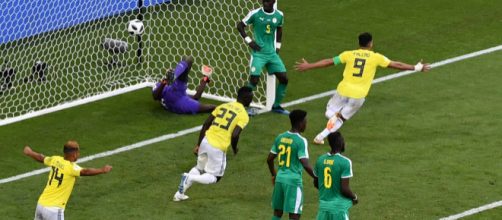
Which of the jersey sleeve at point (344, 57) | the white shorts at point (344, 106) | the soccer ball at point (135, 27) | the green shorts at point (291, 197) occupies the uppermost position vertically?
the soccer ball at point (135, 27)

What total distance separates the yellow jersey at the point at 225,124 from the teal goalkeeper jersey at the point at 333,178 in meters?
2.72

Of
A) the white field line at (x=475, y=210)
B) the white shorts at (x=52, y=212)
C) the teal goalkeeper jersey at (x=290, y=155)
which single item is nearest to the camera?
the white shorts at (x=52, y=212)

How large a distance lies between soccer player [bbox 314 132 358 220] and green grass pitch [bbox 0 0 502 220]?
212cm

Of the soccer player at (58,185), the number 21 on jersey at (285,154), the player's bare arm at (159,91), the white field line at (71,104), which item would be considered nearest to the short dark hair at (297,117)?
the number 21 on jersey at (285,154)

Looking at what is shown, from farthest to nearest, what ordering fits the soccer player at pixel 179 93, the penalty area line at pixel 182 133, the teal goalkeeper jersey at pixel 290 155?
the soccer player at pixel 179 93, the penalty area line at pixel 182 133, the teal goalkeeper jersey at pixel 290 155

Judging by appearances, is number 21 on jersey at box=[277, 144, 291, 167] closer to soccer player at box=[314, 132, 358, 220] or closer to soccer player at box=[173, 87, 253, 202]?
soccer player at box=[314, 132, 358, 220]

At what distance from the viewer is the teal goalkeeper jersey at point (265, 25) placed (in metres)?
22.6

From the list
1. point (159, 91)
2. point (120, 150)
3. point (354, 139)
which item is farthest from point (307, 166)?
point (159, 91)

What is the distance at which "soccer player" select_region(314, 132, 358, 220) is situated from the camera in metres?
16.6

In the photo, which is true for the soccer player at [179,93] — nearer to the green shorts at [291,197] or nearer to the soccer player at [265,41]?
the soccer player at [265,41]

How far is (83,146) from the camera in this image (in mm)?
21875

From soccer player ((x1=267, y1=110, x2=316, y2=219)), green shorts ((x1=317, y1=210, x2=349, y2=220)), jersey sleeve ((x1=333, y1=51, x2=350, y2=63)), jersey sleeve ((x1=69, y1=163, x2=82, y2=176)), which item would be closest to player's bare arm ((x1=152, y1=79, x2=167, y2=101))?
jersey sleeve ((x1=333, y1=51, x2=350, y2=63))

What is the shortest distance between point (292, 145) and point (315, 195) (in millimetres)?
A: 2300

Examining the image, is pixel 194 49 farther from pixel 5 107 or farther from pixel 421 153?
pixel 421 153
